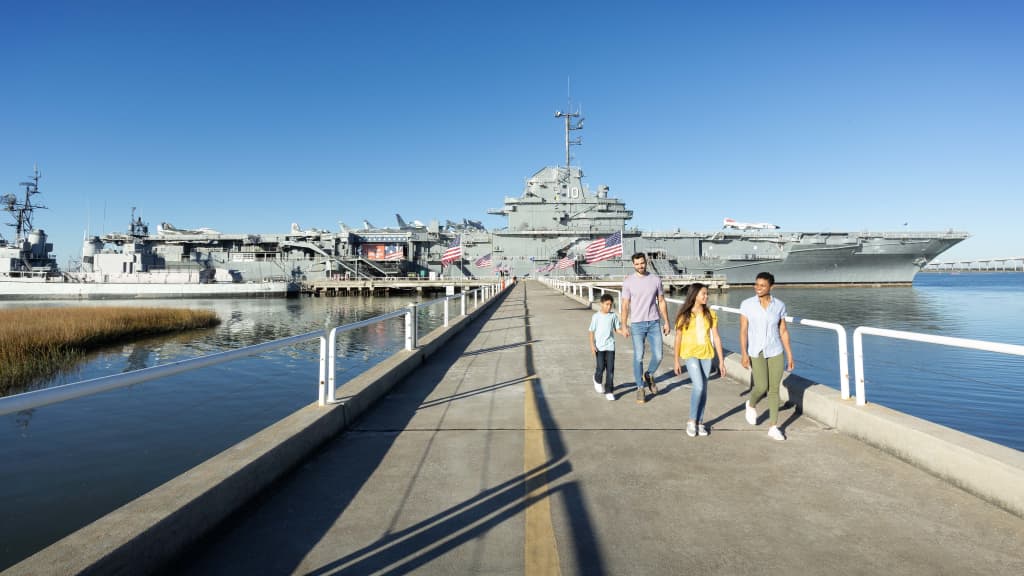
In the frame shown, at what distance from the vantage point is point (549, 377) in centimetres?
804

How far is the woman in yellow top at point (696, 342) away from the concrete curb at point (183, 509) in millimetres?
3764

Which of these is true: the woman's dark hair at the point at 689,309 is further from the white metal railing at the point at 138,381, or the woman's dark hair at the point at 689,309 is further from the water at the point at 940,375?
the water at the point at 940,375

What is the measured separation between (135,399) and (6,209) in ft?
287

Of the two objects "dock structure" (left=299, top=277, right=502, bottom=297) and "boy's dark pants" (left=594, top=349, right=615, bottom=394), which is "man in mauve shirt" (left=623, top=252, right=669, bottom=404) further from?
"dock structure" (left=299, top=277, right=502, bottom=297)

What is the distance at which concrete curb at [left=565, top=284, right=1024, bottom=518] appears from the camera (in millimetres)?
3379

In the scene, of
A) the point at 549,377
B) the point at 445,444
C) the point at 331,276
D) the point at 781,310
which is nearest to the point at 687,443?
the point at 781,310

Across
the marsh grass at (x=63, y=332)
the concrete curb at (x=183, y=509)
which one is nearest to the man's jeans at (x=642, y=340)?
the concrete curb at (x=183, y=509)

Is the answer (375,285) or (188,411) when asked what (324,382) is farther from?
(375,285)

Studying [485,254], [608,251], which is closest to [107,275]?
[485,254]

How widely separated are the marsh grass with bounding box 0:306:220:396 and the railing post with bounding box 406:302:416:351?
11102mm

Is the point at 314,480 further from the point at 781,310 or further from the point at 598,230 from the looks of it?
the point at 598,230

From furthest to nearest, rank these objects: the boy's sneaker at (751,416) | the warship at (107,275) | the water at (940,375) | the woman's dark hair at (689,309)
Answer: the warship at (107,275) < the water at (940,375) < the boy's sneaker at (751,416) < the woman's dark hair at (689,309)

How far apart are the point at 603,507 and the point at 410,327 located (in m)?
6.27

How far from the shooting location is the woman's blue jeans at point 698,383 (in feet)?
16.2
